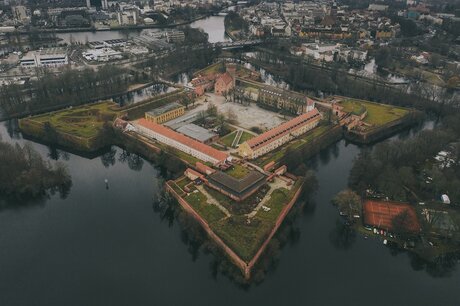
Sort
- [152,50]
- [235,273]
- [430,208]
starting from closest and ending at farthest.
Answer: [235,273]
[430,208]
[152,50]

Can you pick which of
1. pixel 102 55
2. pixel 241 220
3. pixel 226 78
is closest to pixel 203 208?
pixel 241 220

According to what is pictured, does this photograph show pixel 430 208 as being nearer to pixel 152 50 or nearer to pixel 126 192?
pixel 126 192

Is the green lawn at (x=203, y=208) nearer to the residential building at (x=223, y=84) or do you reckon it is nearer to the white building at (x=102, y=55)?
the residential building at (x=223, y=84)

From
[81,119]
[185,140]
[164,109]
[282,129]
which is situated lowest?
[185,140]

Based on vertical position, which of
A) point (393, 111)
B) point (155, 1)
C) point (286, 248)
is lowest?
point (286, 248)

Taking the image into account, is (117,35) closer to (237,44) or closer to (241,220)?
(237,44)

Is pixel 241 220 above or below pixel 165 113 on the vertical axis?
below

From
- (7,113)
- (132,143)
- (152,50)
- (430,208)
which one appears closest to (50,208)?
(132,143)
